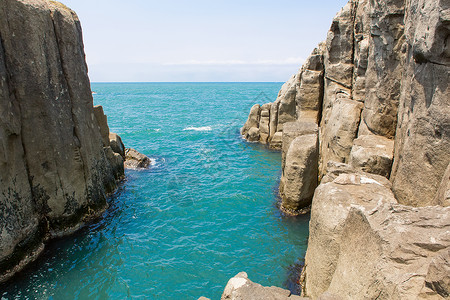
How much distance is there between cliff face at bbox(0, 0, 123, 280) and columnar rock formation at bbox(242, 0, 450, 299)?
38.9ft

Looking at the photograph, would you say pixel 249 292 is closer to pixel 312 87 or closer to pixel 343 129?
pixel 343 129

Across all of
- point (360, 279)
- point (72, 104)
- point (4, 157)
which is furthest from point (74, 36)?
point (360, 279)

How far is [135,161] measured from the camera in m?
28.5

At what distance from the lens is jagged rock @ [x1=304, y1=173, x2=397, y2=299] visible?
9430 millimetres

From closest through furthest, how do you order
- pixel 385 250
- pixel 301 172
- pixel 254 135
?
pixel 385 250 → pixel 301 172 → pixel 254 135

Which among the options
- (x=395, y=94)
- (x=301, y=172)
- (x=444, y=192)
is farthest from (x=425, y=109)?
(x=301, y=172)

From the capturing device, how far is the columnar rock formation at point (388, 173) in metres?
6.31

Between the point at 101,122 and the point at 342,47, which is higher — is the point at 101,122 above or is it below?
below

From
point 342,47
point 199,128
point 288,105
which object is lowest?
point 199,128

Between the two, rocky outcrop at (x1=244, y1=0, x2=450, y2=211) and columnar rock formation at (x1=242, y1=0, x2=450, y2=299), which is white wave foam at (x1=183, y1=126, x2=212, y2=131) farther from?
columnar rock formation at (x1=242, y1=0, x2=450, y2=299)

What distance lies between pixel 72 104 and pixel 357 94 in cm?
1584

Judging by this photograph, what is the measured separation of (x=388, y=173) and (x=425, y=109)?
3.74 metres

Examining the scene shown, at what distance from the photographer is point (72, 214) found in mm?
16844

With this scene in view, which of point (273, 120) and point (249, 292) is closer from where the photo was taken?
point (249, 292)
